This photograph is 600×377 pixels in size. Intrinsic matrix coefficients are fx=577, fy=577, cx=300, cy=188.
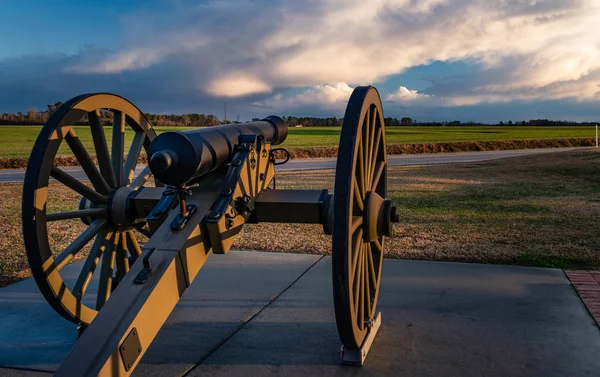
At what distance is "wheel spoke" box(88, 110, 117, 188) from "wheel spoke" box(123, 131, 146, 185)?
0.17 meters

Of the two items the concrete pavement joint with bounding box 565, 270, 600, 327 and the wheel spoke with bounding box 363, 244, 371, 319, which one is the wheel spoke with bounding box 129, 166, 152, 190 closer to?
the wheel spoke with bounding box 363, 244, 371, 319

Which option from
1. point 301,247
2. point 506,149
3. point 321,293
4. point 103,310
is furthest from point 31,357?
point 506,149

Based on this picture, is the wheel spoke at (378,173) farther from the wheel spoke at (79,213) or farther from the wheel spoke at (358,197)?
the wheel spoke at (79,213)

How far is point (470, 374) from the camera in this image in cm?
350

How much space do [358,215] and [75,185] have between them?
210cm

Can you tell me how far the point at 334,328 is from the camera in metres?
4.27

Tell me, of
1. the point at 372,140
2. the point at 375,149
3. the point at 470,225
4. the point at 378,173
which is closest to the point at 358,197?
the point at 372,140

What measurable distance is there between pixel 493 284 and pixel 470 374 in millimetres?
2064

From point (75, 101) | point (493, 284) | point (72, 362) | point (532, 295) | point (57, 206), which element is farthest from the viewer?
point (57, 206)

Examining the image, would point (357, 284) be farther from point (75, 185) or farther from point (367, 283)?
point (75, 185)

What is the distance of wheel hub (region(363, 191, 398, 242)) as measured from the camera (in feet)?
11.4

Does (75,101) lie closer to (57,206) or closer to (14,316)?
(14,316)

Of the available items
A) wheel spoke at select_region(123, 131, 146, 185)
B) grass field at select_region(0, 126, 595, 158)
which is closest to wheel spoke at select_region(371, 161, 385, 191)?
wheel spoke at select_region(123, 131, 146, 185)

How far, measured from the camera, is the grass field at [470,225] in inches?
265
